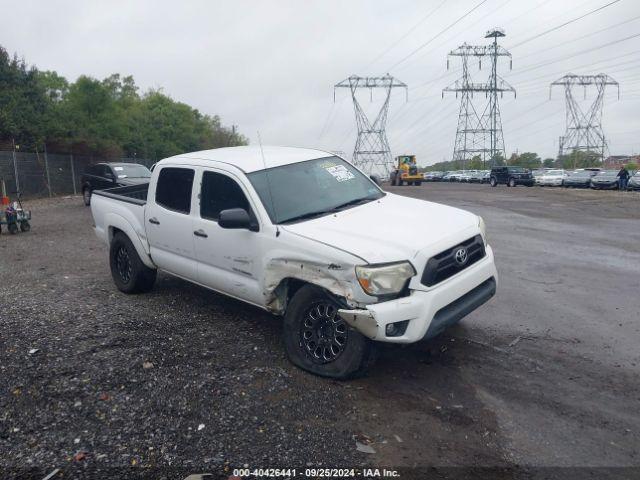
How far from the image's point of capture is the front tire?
4.16 m

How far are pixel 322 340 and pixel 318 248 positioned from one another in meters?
0.78

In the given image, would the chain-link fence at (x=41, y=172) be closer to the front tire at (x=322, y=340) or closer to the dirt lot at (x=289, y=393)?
the dirt lot at (x=289, y=393)

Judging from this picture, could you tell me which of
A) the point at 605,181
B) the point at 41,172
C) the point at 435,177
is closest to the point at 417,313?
the point at 41,172

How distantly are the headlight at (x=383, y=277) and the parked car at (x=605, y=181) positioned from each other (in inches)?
1397

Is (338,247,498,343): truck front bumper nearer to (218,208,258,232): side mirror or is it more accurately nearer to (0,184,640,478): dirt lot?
(0,184,640,478): dirt lot

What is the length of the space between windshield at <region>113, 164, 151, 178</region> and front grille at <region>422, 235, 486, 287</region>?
16.6 meters

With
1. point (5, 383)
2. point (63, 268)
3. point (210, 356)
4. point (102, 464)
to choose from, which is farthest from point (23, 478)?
point (63, 268)

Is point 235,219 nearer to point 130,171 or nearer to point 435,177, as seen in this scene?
point 130,171

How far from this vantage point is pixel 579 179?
39.1m

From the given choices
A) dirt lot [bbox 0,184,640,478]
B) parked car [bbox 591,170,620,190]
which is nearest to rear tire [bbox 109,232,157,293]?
dirt lot [bbox 0,184,640,478]

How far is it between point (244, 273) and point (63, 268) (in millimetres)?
5271

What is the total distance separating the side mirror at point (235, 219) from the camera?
183 inches

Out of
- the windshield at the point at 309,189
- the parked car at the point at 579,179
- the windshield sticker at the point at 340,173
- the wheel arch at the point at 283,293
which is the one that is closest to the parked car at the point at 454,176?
the parked car at the point at 579,179

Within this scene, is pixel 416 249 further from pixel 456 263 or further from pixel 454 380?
pixel 454 380
